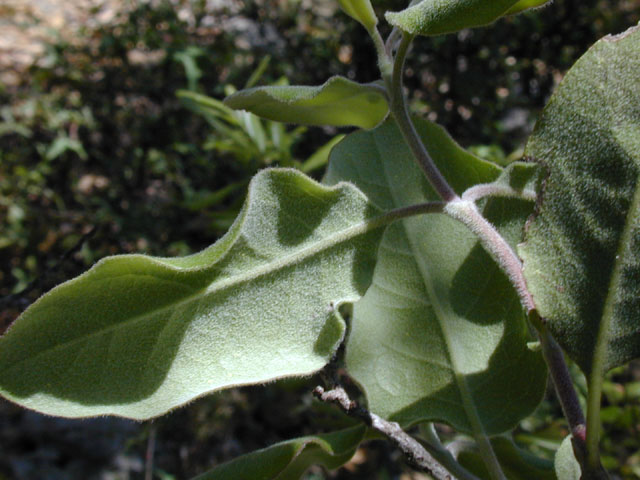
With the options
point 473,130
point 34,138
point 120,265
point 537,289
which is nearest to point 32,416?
point 34,138

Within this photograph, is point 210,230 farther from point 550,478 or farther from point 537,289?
point 537,289

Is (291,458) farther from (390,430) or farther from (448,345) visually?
(448,345)

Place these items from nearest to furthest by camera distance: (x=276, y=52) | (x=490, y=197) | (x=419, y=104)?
(x=490, y=197) → (x=419, y=104) → (x=276, y=52)

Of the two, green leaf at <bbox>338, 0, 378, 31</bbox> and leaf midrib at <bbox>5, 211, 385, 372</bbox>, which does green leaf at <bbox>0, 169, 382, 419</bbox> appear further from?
green leaf at <bbox>338, 0, 378, 31</bbox>

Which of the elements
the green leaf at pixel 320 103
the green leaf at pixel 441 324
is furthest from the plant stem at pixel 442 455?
the green leaf at pixel 320 103

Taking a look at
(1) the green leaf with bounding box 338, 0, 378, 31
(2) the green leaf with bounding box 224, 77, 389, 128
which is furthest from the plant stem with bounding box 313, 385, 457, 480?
(1) the green leaf with bounding box 338, 0, 378, 31

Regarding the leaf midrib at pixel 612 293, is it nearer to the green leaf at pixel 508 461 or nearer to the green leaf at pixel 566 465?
the green leaf at pixel 566 465
